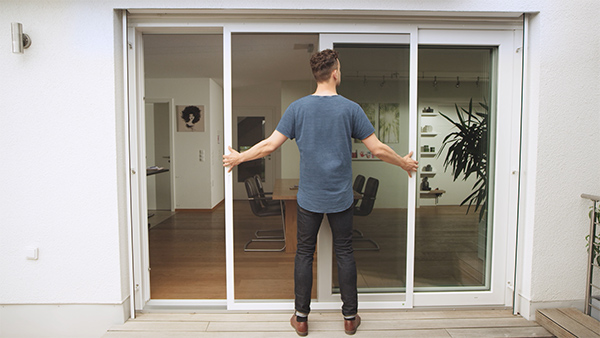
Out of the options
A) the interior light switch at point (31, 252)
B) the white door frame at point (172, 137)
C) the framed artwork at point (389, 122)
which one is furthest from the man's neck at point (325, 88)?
the white door frame at point (172, 137)

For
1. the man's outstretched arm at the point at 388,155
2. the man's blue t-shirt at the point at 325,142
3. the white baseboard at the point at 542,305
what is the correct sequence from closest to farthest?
1. the man's blue t-shirt at the point at 325,142
2. the man's outstretched arm at the point at 388,155
3. the white baseboard at the point at 542,305

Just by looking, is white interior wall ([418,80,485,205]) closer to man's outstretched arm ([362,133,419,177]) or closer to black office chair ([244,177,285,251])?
man's outstretched arm ([362,133,419,177])

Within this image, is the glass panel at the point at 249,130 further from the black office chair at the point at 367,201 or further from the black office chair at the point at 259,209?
the black office chair at the point at 367,201

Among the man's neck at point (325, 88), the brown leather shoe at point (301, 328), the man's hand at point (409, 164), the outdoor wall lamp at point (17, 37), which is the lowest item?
the brown leather shoe at point (301, 328)

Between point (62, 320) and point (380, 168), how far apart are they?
8.08ft

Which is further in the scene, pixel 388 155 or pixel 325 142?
pixel 388 155

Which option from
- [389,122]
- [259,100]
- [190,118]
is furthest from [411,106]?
[259,100]

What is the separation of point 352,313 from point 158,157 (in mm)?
5838

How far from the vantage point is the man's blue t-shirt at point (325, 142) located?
76.7 inches

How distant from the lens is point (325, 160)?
196 cm

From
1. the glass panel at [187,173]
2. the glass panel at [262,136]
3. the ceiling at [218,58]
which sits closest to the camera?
the glass panel at [262,136]

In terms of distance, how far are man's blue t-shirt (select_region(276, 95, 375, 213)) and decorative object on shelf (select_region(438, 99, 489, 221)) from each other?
0.81m

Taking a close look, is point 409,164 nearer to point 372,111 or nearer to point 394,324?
point 372,111

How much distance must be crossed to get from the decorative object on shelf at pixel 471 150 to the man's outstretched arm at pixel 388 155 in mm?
299
